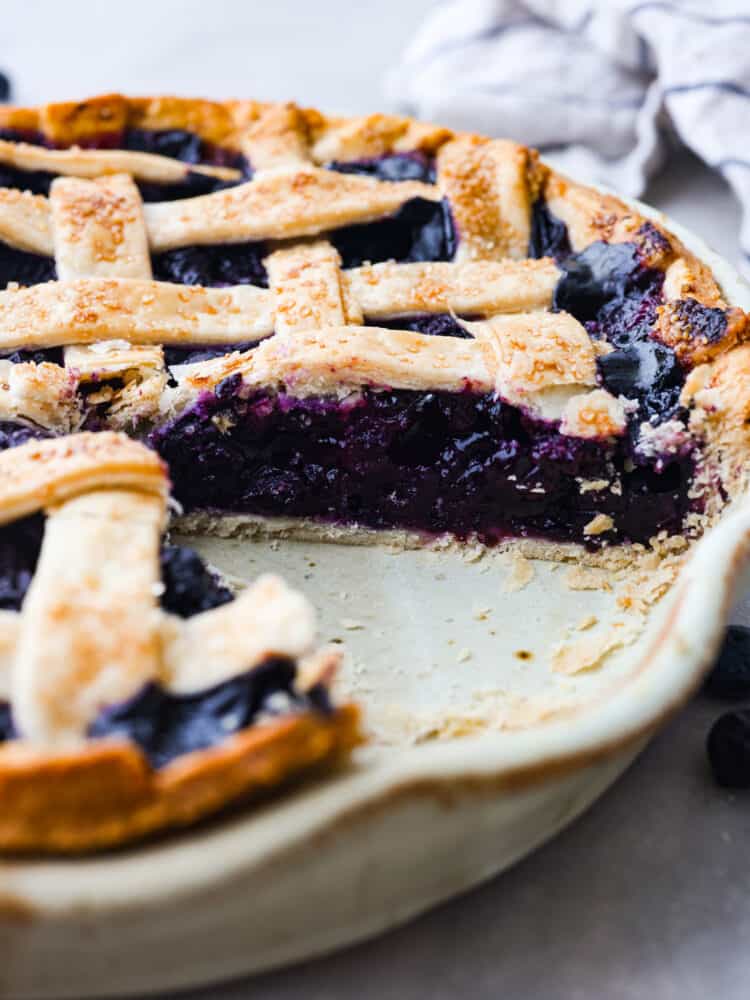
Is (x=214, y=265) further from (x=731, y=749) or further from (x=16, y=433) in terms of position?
(x=731, y=749)

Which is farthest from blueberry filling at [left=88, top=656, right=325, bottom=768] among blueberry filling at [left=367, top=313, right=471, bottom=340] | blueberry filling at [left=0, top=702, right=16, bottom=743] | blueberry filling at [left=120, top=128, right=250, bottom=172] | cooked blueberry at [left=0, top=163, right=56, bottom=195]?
blueberry filling at [left=120, top=128, right=250, bottom=172]

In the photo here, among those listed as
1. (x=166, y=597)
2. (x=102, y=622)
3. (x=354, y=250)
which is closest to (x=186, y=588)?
(x=166, y=597)

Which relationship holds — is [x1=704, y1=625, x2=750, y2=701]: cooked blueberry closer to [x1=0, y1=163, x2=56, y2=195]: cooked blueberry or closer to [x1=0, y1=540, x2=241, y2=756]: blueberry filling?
[x1=0, y1=540, x2=241, y2=756]: blueberry filling

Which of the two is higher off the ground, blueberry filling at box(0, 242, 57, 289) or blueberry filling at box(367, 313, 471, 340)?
blueberry filling at box(367, 313, 471, 340)

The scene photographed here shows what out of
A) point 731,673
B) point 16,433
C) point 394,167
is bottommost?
point 731,673

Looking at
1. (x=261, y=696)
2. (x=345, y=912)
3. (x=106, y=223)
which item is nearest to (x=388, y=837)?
(x=345, y=912)

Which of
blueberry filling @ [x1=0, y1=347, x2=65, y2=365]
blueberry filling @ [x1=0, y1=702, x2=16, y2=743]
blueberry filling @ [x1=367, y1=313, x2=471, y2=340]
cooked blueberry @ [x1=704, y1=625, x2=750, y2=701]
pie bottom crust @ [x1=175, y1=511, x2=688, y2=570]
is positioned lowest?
pie bottom crust @ [x1=175, y1=511, x2=688, y2=570]

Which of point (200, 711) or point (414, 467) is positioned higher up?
point (200, 711)
